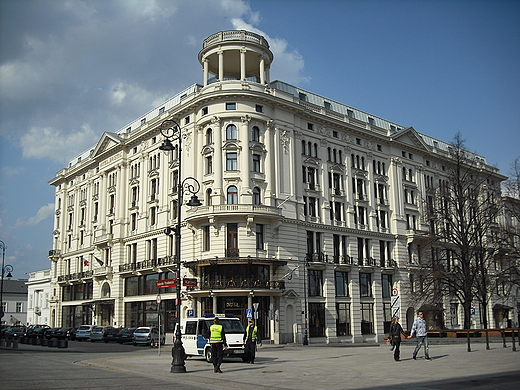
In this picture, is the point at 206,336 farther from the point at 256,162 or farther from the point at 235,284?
the point at 256,162

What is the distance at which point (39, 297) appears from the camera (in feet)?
293

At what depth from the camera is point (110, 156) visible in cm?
6775

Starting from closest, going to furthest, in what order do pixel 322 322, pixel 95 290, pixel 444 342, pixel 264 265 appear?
pixel 444 342, pixel 264 265, pixel 322 322, pixel 95 290

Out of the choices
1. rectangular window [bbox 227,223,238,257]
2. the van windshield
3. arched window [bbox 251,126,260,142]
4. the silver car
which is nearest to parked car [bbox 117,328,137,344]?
the silver car

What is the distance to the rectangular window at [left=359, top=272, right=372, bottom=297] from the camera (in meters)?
56.8

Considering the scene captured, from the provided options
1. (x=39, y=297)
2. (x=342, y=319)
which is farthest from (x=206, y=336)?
(x=39, y=297)

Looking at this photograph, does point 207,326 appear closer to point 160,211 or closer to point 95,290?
point 160,211

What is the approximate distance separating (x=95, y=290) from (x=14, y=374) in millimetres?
47854

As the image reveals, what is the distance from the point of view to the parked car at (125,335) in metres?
47.7

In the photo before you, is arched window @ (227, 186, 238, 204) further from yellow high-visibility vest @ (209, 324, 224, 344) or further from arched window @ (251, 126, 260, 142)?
yellow high-visibility vest @ (209, 324, 224, 344)

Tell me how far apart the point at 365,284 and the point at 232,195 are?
1889cm

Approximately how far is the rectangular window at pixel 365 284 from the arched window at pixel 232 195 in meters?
17.5

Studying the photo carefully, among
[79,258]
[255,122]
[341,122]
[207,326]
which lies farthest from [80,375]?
[79,258]

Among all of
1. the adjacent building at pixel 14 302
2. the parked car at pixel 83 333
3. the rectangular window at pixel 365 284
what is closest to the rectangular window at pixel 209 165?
the rectangular window at pixel 365 284
